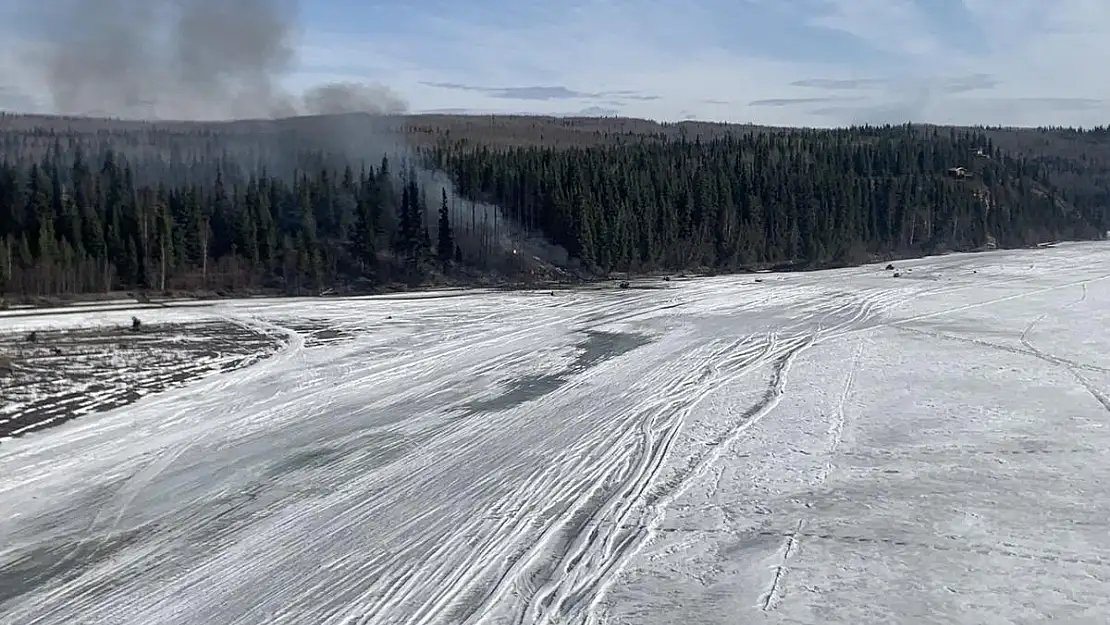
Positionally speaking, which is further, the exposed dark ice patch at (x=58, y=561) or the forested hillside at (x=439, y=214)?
the forested hillside at (x=439, y=214)

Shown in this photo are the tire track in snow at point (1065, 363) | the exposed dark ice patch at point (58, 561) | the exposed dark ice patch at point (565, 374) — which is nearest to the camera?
the exposed dark ice patch at point (58, 561)

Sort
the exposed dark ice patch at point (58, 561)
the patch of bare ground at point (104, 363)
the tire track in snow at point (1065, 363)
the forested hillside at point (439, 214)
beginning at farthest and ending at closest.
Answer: the forested hillside at point (439, 214)
the tire track in snow at point (1065, 363)
the patch of bare ground at point (104, 363)
the exposed dark ice patch at point (58, 561)

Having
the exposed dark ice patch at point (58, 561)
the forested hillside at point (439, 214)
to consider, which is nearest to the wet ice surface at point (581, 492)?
the exposed dark ice patch at point (58, 561)

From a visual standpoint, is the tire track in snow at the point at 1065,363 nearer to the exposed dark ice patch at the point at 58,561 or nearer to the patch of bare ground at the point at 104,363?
the exposed dark ice patch at the point at 58,561

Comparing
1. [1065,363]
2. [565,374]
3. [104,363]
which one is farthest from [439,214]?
[1065,363]

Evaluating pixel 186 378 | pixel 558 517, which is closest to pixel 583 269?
pixel 186 378

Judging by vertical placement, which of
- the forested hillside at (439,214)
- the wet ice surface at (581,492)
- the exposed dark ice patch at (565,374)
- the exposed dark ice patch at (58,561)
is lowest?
the exposed dark ice patch at (565,374)

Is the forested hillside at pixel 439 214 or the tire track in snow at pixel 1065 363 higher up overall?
the forested hillside at pixel 439 214
